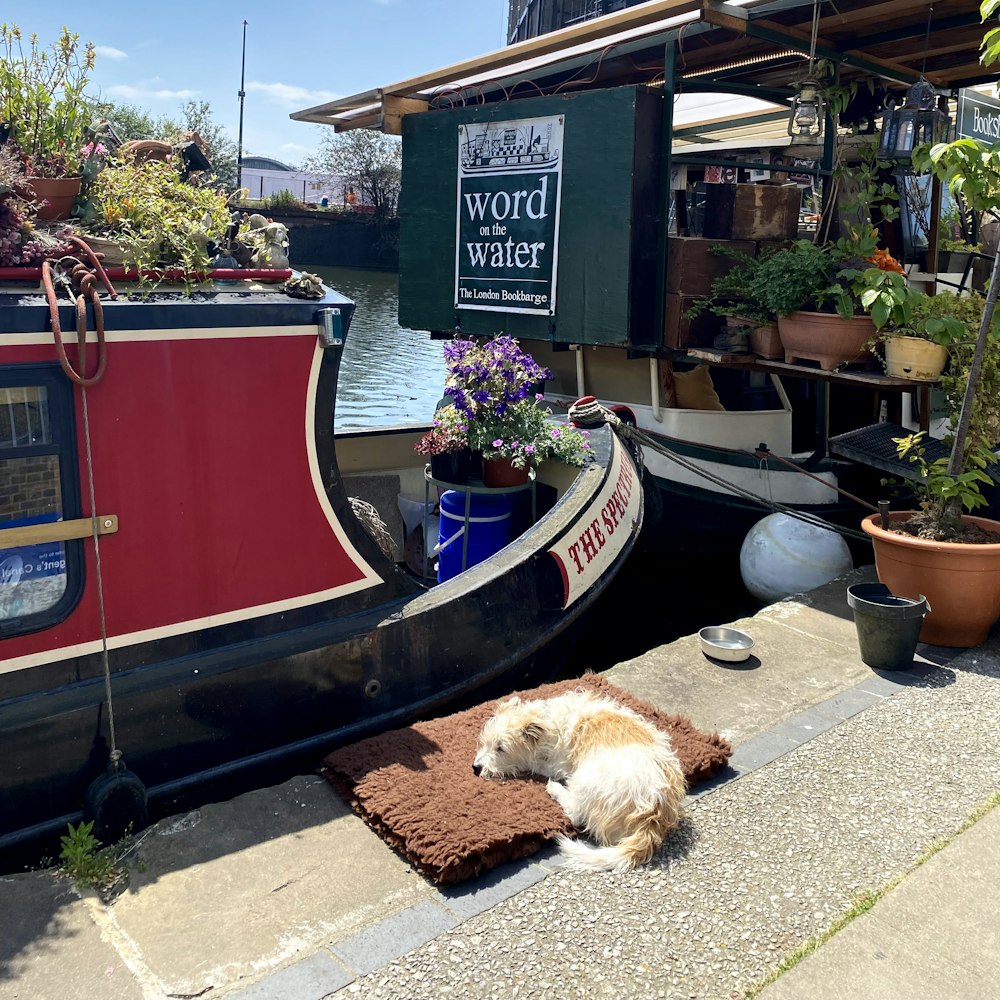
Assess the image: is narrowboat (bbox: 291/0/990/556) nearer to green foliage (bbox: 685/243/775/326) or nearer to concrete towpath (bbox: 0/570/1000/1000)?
green foliage (bbox: 685/243/775/326)

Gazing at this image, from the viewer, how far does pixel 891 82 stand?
7836mm

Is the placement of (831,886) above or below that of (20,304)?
below

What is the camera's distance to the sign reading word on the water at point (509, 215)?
7727mm

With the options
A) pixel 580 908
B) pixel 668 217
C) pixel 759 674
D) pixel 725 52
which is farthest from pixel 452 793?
pixel 725 52

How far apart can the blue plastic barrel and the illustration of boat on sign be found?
43.0 inches

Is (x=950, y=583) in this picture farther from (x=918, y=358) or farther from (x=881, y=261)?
(x=881, y=261)

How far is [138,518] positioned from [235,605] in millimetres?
537

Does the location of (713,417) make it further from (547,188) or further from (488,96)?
(488,96)

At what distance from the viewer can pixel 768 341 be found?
6.82 m

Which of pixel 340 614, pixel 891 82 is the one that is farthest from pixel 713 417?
pixel 340 614

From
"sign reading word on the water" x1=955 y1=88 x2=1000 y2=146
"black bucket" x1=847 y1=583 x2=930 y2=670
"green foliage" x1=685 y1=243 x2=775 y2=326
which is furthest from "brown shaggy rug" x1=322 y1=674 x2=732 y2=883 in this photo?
"sign reading word on the water" x1=955 y1=88 x2=1000 y2=146

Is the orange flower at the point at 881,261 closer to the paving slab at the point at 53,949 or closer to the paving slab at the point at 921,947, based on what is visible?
the paving slab at the point at 921,947

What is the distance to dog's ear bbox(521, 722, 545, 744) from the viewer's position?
3.61 metres

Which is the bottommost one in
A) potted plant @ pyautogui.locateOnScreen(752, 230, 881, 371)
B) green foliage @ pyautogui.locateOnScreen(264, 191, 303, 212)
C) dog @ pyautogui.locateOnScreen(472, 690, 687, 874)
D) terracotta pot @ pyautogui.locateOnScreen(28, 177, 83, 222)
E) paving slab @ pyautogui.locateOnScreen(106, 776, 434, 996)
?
paving slab @ pyautogui.locateOnScreen(106, 776, 434, 996)
